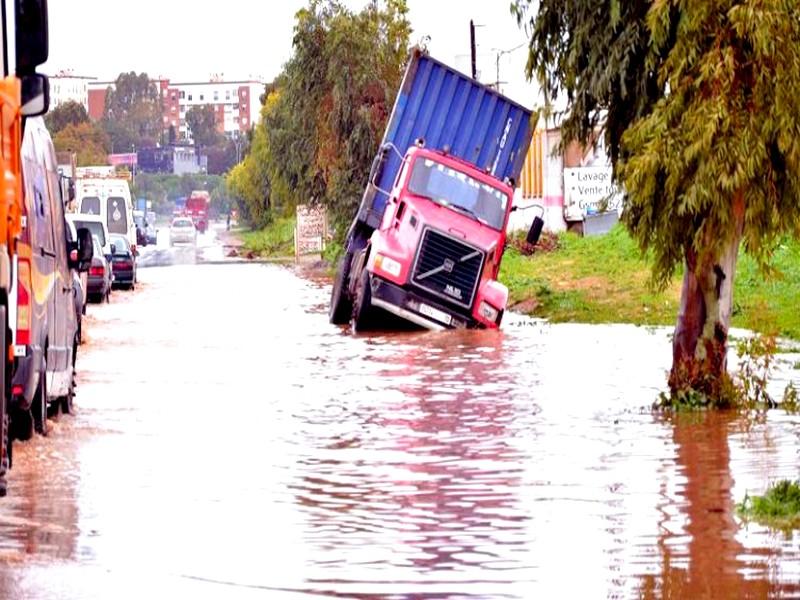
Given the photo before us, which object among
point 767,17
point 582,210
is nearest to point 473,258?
point 767,17

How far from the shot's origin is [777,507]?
11.4 metres

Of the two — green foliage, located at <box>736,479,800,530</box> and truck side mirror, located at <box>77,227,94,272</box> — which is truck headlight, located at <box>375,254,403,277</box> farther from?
green foliage, located at <box>736,479,800,530</box>

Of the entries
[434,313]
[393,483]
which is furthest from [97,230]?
[393,483]

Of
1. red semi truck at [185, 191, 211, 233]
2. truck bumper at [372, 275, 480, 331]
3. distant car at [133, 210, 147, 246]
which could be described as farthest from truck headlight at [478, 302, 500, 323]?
red semi truck at [185, 191, 211, 233]

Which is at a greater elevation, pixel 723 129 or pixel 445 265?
pixel 723 129

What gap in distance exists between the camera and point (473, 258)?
98.8ft

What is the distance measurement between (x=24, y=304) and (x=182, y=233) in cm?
8962

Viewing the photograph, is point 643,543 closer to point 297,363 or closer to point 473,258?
point 297,363

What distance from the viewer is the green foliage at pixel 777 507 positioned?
36.8 feet

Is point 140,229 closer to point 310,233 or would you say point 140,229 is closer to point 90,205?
point 310,233

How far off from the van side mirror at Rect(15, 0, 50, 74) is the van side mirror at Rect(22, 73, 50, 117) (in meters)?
0.04

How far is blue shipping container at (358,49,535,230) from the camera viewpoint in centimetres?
3130

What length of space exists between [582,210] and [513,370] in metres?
34.7

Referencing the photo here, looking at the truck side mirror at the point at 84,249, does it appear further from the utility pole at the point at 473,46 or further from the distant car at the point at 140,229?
the distant car at the point at 140,229
